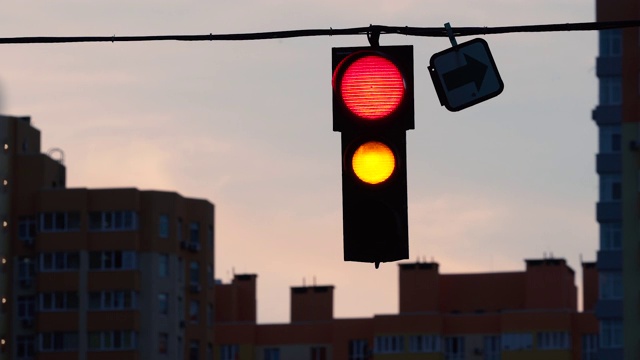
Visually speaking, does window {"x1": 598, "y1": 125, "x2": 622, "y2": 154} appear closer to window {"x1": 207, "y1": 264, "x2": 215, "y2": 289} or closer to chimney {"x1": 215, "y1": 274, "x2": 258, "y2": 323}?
window {"x1": 207, "y1": 264, "x2": 215, "y2": 289}

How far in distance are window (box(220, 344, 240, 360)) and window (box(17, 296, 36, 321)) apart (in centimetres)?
2903

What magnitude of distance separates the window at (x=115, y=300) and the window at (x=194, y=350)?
543 centimetres

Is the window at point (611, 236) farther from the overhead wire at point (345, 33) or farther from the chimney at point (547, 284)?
the overhead wire at point (345, 33)

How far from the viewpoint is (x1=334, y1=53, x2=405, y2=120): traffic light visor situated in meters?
11.0

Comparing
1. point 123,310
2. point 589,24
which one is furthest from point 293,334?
point 589,24

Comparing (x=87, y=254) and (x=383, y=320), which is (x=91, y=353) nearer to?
(x=87, y=254)

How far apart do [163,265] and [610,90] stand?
99.1 feet

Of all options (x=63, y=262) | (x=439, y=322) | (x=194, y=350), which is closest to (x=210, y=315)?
(x=194, y=350)

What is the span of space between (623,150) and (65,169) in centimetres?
3762

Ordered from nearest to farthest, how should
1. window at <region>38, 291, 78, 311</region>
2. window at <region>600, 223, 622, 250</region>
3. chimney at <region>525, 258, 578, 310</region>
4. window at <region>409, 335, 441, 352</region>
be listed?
window at <region>600, 223, 622, 250</region>, window at <region>38, 291, 78, 311</region>, chimney at <region>525, 258, 578, 310</region>, window at <region>409, 335, 441, 352</region>

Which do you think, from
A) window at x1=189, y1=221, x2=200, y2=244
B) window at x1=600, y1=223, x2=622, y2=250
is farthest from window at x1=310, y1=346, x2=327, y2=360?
window at x1=600, y1=223, x2=622, y2=250

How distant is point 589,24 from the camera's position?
12.2m

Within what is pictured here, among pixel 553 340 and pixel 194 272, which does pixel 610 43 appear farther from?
pixel 553 340

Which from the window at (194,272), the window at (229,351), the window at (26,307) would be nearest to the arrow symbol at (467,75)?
the window at (26,307)
